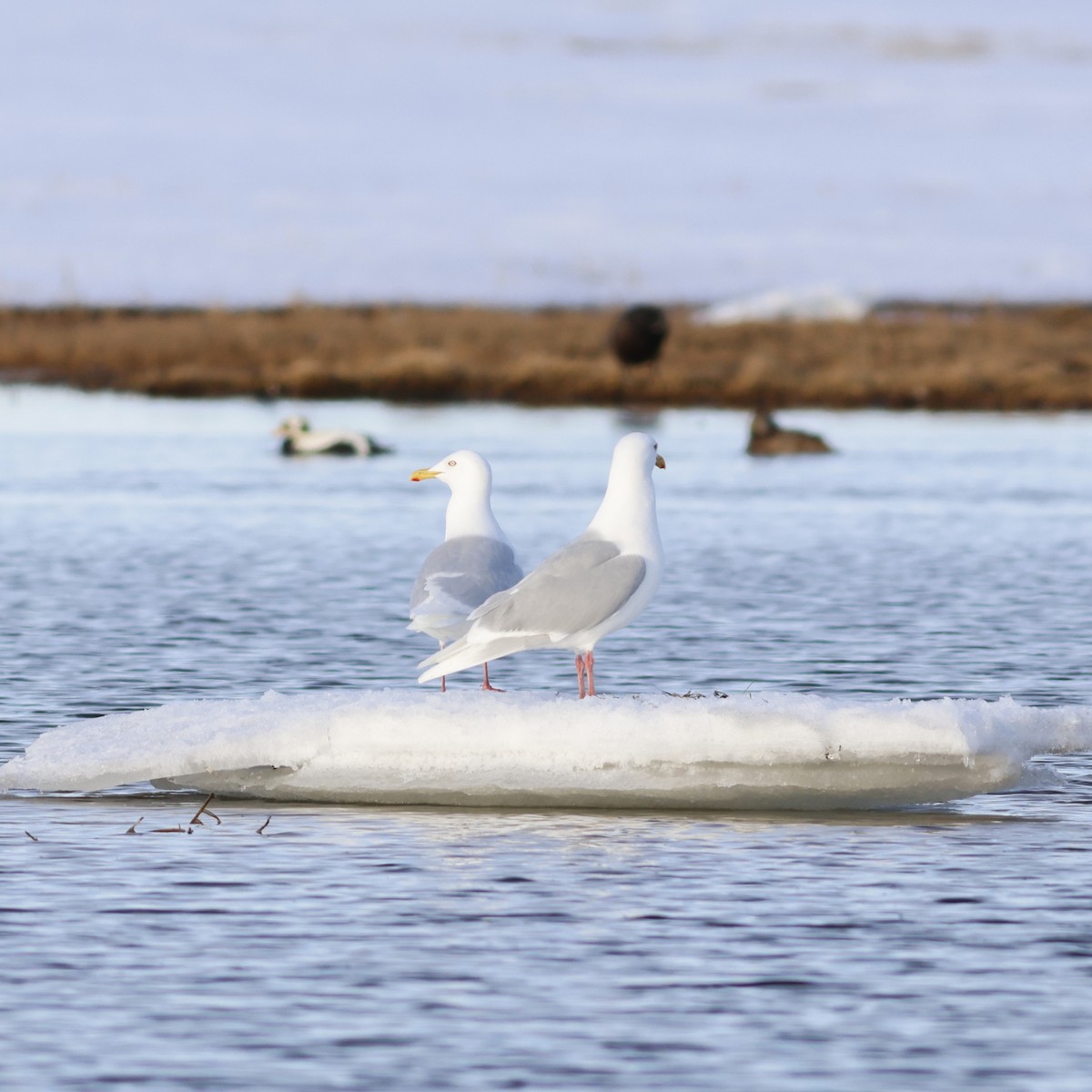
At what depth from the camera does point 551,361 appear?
5278 cm

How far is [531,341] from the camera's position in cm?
6212

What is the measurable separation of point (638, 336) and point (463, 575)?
135 feet

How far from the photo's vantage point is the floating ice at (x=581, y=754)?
10.7 m

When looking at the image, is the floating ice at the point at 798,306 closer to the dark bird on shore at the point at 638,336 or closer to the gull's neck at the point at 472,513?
the dark bird on shore at the point at 638,336

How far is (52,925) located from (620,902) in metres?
2.14

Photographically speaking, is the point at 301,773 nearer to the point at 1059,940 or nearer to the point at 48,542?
the point at 1059,940

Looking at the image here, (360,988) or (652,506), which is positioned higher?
(652,506)

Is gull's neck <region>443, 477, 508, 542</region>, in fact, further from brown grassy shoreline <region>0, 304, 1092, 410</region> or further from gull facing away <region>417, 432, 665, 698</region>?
brown grassy shoreline <region>0, 304, 1092, 410</region>

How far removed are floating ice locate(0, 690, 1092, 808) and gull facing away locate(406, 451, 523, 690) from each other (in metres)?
0.85

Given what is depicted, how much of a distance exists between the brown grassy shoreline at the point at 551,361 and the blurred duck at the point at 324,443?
12727 millimetres

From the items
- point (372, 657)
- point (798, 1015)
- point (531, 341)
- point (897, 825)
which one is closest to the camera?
point (798, 1015)

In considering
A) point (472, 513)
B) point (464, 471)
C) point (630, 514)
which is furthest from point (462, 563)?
point (630, 514)

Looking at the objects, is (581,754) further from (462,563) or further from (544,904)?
(462,563)

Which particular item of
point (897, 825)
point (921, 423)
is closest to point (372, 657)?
point (897, 825)
